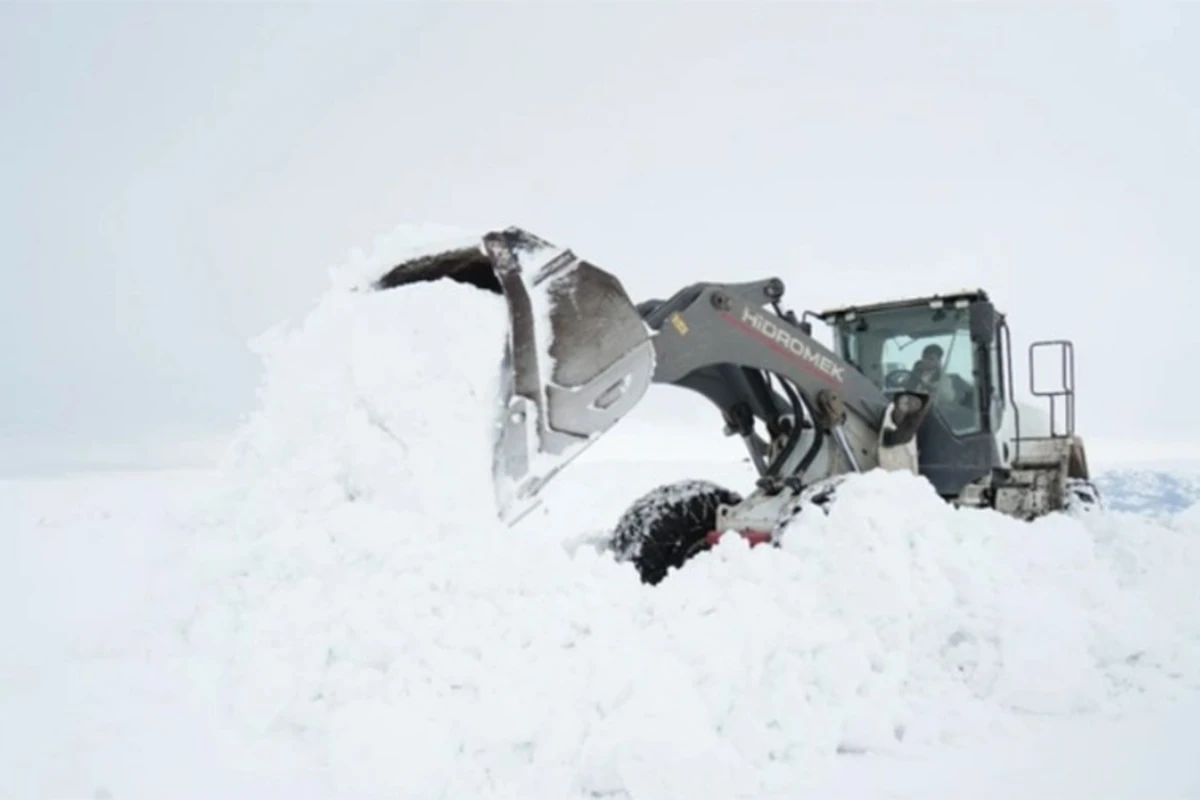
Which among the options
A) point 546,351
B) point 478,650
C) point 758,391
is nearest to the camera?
point 478,650

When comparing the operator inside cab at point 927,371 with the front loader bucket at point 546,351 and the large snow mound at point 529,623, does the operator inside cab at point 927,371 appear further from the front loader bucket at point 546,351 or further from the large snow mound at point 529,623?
the front loader bucket at point 546,351

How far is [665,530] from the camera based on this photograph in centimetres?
662

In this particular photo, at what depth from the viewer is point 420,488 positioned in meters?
3.38

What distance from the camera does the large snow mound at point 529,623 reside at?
2.78m

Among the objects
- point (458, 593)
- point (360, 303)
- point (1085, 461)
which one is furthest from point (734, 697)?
point (1085, 461)

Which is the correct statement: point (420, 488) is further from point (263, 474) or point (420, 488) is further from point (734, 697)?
point (734, 697)

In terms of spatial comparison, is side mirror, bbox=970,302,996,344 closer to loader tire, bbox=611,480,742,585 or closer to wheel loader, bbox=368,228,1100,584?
wheel loader, bbox=368,228,1100,584

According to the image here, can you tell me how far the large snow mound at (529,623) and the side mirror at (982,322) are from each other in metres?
2.69

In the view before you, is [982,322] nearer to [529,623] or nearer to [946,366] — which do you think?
[946,366]

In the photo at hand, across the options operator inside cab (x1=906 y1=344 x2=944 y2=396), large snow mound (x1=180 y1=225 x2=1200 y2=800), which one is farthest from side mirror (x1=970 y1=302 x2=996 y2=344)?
large snow mound (x1=180 y1=225 x2=1200 y2=800)

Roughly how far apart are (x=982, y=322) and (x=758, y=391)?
1.83m

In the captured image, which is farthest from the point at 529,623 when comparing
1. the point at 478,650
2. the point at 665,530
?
the point at 665,530

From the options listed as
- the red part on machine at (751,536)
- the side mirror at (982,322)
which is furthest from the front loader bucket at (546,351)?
the side mirror at (982,322)

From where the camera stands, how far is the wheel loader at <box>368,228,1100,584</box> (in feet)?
13.0
